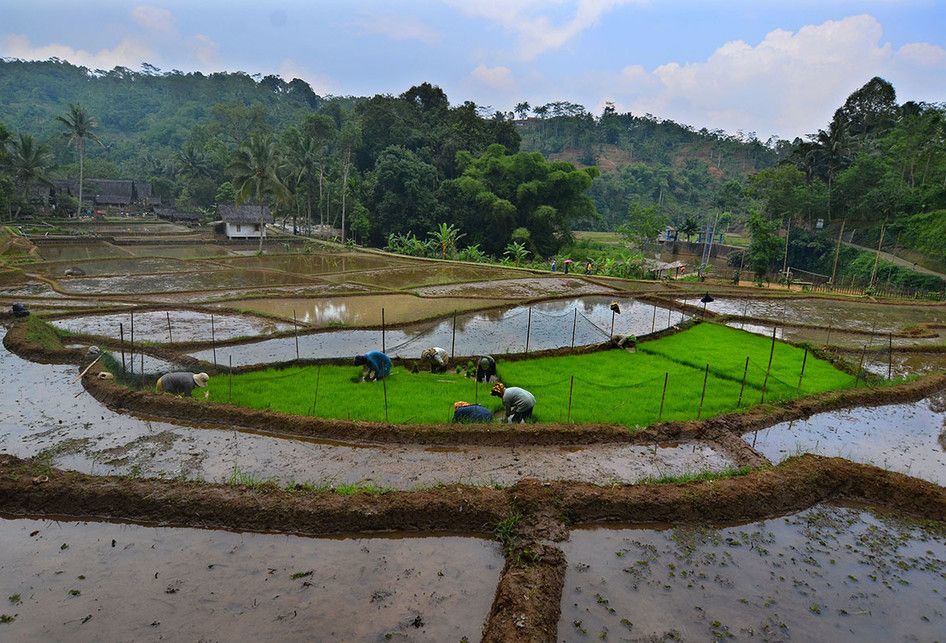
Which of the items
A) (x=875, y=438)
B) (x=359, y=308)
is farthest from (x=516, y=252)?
(x=875, y=438)

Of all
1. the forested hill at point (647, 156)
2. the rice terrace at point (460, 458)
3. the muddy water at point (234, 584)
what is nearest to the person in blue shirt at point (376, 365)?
the rice terrace at point (460, 458)

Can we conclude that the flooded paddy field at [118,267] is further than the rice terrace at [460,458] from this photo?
Yes

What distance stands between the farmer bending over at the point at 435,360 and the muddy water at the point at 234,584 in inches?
242

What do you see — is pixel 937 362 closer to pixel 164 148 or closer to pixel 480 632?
pixel 480 632

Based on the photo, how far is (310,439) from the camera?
1017 centimetres

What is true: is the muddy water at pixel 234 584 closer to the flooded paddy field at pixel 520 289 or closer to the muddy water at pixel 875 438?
the muddy water at pixel 875 438

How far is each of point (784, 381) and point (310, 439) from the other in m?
11.7

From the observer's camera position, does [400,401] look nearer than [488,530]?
No

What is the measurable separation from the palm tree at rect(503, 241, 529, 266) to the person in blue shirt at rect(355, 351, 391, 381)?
2445 centimetres

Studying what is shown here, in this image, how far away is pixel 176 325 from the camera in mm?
17531

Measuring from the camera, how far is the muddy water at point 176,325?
16.2 meters

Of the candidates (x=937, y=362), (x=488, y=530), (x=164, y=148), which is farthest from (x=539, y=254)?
(x=164, y=148)

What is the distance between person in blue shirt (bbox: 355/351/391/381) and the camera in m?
12.4

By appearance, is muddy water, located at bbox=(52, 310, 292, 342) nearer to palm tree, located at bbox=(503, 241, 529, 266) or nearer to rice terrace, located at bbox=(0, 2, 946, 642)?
rice terrace, located at bbox=(0, 2, 946, 642)
